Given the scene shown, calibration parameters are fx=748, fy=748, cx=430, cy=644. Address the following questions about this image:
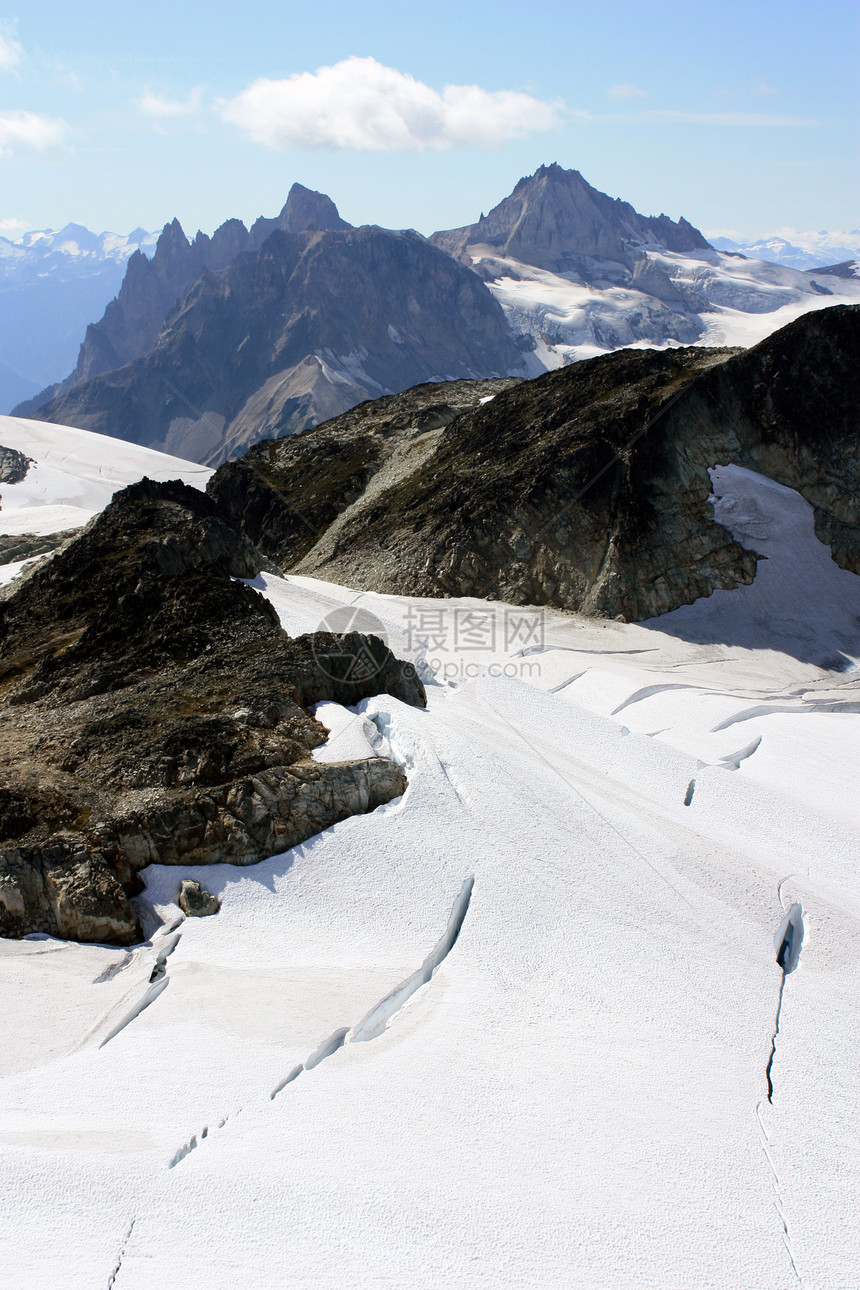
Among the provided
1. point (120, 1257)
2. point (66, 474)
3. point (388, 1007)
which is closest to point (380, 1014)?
point (388, 1007)

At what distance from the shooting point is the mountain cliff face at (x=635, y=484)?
3562 centimetres

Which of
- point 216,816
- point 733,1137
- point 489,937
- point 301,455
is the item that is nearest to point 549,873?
point 489,937

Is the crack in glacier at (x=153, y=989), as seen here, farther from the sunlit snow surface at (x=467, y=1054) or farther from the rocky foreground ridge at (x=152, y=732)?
the rocky foreground ridge at (x=152, y=732)

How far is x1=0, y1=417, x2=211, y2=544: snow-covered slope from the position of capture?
5381cm

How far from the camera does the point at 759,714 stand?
26641mm

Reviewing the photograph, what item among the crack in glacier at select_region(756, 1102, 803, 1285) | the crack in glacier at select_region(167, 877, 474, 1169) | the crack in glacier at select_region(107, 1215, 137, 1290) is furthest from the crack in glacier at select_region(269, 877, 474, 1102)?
the crack in glacier at select_region(756, 1102, 803, 1285)

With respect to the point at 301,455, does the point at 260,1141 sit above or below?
below

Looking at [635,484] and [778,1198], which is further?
[635,484]

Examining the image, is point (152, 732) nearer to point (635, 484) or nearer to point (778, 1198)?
point (778, 1198)

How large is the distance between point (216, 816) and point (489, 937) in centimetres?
551

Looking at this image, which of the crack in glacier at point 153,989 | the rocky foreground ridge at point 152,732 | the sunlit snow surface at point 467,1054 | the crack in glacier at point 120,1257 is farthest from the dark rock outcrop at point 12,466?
the crack in glacier at point 120,1257

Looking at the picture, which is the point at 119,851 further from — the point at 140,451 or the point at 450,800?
the point at 140,451

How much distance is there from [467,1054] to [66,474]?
259 ft

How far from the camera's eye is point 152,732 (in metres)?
16.0
